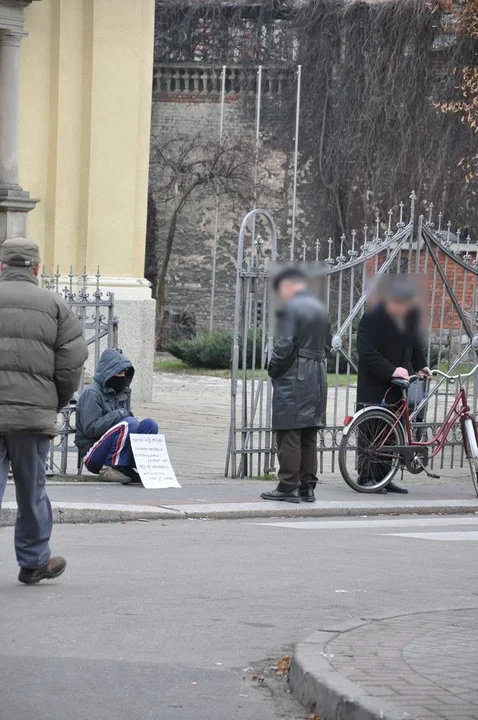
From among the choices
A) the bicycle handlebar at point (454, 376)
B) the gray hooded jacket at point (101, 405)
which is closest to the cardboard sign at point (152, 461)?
the gray hooded jacket at point (101, 405)

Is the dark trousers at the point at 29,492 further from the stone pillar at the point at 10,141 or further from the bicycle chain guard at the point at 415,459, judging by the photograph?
the stone pillar at the point at 10,141

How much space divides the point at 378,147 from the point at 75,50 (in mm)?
16639

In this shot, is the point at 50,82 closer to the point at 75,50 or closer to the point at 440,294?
the point at 75,50

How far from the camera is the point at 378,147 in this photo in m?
38.1

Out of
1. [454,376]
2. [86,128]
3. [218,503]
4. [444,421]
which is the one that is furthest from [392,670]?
[86,128]

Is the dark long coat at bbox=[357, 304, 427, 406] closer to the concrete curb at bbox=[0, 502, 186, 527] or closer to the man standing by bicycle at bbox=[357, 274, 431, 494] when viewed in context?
the man standing by bicycle at bbox=[357, 274, 431, 494]

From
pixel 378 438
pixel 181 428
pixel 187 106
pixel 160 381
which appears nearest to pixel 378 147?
pixel 187 106

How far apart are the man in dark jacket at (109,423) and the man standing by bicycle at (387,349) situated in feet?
6.60

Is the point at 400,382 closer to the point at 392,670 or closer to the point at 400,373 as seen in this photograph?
the point at 400,373

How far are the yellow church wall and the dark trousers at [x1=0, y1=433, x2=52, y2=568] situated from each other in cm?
1484

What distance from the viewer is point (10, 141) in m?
21.1

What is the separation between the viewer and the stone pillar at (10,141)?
2088cm

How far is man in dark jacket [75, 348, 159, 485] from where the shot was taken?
1270 centimetres

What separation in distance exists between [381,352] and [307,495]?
6.03 ft
